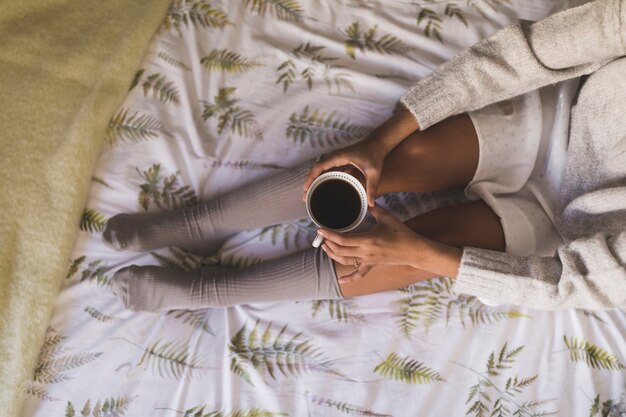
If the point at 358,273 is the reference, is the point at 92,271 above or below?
below

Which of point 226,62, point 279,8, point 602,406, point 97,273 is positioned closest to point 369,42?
point 279,8

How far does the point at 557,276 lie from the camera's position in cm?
86

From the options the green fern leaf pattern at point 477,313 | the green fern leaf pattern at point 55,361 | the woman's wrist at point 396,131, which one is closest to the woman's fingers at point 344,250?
the woman's wrist at point 396,131

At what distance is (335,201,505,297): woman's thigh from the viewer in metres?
0.97

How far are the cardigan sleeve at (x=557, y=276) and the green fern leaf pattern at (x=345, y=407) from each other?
308mm

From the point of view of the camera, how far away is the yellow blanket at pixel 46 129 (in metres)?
1.05

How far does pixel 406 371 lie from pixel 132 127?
2.46 feet

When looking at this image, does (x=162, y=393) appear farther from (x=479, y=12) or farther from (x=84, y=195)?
(x=479, y=12)

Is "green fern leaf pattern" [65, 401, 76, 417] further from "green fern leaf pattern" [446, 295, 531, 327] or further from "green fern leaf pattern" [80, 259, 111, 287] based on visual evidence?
A: "green fern leaf pattern" [446, 295, 531, 327]

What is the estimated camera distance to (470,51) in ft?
3.05

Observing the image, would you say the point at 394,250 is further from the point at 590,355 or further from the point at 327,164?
the point at 590,355

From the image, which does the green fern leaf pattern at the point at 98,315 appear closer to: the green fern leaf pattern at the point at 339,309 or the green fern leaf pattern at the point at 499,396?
the green fern leaf pattern at the point at 339,309

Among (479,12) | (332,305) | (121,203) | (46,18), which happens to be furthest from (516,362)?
(46,18)

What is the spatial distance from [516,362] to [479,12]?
75 centimetres
